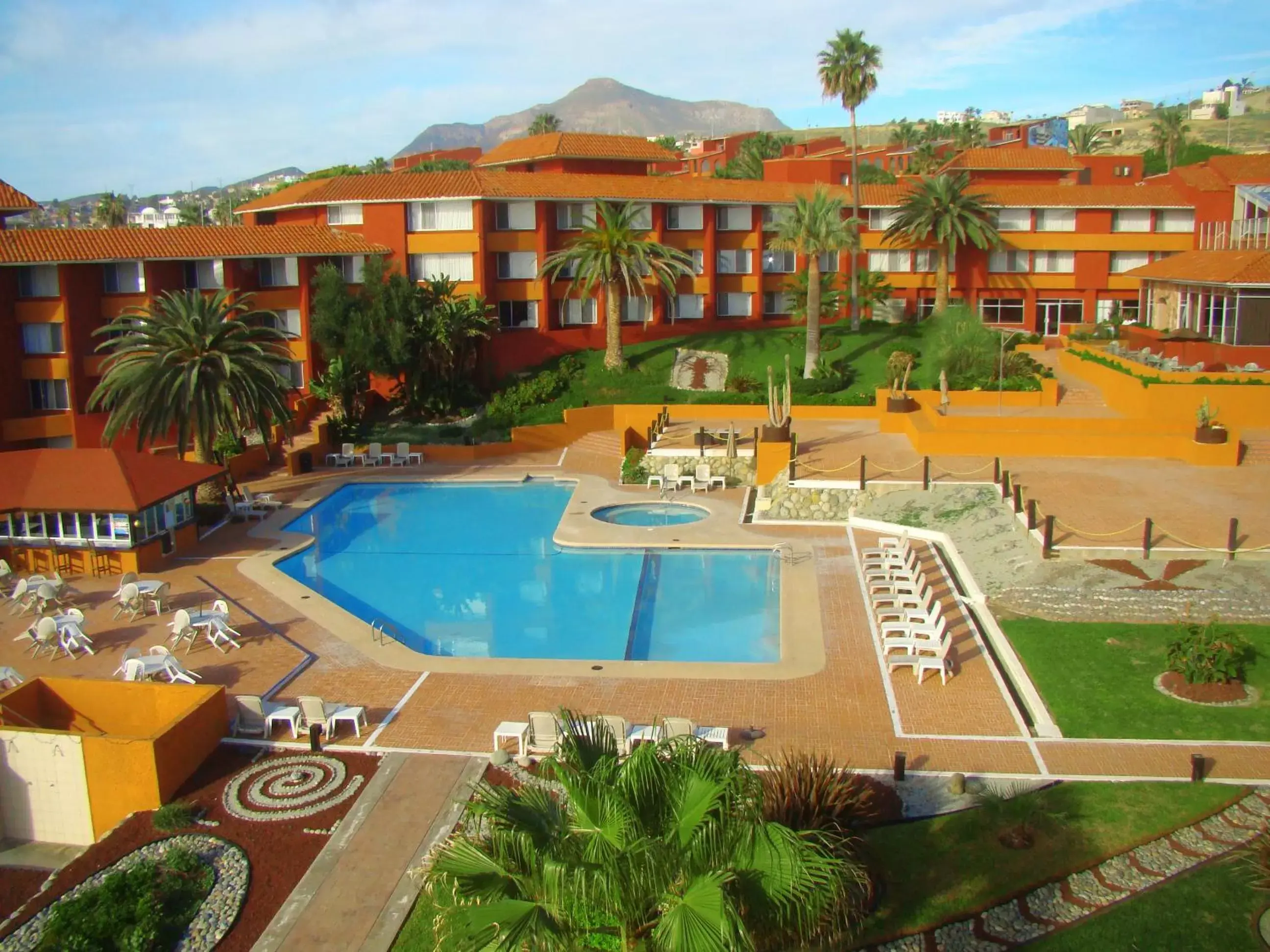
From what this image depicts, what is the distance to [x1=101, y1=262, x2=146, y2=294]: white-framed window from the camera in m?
40.6

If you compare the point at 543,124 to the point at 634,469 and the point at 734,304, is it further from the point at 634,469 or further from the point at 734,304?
the point at 634,469

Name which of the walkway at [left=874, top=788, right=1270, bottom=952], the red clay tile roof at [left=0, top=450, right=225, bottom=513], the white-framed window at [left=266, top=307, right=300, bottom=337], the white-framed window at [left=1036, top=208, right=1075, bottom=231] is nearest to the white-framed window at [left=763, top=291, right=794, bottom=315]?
the white-framed window at [left=1036, top=208, right=1075, bottom=231]

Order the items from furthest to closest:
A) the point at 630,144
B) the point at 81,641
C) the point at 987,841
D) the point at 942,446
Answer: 1. the point at 630,144
2. the point at 942,446
3. the point at 81,641
4. the point at 987,841

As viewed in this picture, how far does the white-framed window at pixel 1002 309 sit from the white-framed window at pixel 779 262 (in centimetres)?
926

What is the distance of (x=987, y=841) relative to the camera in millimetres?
13047

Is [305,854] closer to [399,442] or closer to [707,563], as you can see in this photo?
[707,563]

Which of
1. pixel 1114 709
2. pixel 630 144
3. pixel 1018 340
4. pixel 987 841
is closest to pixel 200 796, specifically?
pixel 987 841

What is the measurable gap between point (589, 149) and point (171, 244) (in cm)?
2086

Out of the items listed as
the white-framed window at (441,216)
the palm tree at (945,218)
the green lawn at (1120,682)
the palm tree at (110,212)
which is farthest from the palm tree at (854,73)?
the palm tree at (110,212)

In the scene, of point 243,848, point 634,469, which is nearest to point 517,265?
point 634,469

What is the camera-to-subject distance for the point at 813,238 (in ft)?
135

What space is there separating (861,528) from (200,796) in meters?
17.1

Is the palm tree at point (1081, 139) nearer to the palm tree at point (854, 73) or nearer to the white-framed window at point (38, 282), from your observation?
the palm tree at point (854, 73)

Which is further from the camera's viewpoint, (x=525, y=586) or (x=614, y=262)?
(x=614, y=262)
